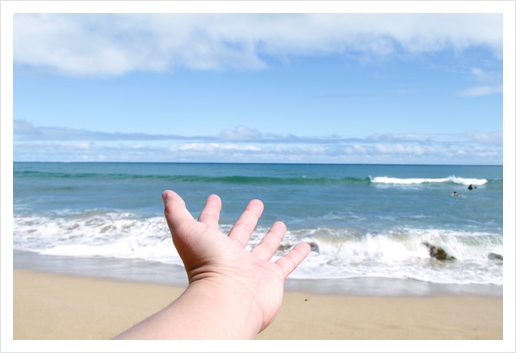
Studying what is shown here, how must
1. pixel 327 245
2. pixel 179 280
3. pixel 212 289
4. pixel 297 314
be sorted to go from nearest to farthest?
pixel 212 289, pixel 297 314, pixel 179 280, pixel 327 245

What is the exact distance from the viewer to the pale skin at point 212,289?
1.67 metres

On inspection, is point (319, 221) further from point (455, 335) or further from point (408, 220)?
point (455, 335)

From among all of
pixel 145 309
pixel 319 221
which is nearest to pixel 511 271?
pixel 145 309

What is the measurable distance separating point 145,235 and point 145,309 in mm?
4585

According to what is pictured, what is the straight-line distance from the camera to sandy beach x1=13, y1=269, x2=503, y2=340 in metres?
4.59

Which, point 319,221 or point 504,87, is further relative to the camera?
point 319,221

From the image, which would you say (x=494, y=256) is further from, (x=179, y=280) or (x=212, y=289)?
(x=212, y=289)

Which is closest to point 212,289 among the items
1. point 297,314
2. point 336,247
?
point 297,314

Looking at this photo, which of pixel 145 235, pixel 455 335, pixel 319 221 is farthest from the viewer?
pixel 319 221

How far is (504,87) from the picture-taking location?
3896 mm

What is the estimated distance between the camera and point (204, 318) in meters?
1.69

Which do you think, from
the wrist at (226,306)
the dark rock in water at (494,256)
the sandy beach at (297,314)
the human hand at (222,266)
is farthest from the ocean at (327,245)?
the wrist at (226,306)

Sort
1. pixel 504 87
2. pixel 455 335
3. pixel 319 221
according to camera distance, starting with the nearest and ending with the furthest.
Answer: pixel 504 87 < pixel 455 335 < pixel 319 221

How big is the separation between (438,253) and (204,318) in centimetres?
778
